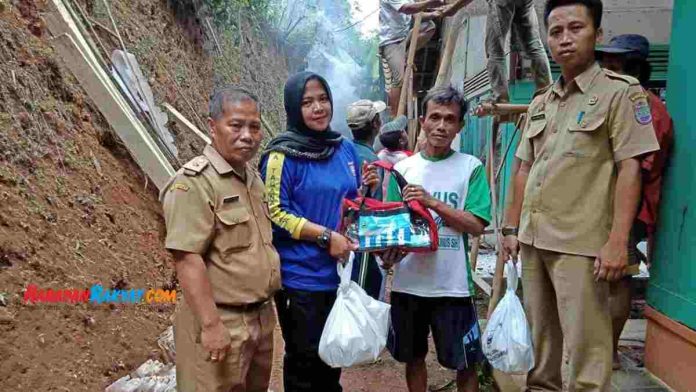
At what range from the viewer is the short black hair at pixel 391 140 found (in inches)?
187

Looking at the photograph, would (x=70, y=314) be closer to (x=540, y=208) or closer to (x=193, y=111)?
(x=540, y=208)

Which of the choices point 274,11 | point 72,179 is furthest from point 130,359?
point 274,11

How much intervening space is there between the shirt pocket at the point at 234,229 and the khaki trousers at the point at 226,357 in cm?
A: 26

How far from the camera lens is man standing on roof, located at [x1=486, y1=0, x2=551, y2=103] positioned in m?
3.76

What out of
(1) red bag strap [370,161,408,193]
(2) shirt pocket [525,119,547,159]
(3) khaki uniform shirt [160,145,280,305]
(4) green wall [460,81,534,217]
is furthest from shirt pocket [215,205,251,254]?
(4) green wall [460,81,534,217]

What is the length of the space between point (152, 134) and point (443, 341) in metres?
3.79

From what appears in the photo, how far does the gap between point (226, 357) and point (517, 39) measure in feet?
11.0

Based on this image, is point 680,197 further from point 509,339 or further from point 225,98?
point 225,98

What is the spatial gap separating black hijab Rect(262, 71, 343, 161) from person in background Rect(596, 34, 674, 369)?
145 cm

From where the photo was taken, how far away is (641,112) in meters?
2.01

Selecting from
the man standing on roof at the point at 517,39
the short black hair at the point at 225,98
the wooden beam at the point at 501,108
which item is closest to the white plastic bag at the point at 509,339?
the wooden beam at the point at 501,108

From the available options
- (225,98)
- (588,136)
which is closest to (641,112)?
(588,136)

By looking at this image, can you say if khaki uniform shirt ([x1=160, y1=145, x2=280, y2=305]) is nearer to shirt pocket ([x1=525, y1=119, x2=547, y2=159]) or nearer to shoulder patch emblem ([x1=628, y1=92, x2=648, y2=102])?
shirt pocket ([x1=525, y1=119, x2=547, y2=159])

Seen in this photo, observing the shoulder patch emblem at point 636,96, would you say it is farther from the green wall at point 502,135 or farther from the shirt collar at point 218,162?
the green wall at point 502,135
